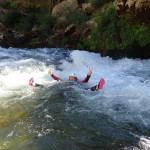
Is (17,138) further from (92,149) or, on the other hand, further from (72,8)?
(72,8)

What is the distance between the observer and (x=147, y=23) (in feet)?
33.7

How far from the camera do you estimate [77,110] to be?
6.59 metres

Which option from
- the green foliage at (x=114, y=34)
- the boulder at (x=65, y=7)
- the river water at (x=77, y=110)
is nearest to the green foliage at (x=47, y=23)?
the boulder at (x=65, y=7)

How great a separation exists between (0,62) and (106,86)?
18.2 ft

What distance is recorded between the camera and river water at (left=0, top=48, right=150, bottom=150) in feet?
17.4

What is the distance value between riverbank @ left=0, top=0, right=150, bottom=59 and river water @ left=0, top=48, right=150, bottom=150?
0.89 metres

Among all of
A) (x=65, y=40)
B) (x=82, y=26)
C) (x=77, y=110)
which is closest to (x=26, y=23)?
(x=65, y=40)

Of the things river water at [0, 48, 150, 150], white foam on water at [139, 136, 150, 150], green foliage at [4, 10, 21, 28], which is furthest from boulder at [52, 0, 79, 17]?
white foam on water at [139, 136, 150, 150]

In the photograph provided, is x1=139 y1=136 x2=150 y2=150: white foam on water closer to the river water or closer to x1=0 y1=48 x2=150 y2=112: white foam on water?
the river water

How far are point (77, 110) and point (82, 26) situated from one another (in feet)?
24.5

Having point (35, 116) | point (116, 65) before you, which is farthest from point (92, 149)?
point (116, 65)

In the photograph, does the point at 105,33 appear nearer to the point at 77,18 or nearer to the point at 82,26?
the point at 82,26

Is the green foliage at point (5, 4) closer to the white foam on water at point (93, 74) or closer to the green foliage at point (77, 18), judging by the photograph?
the white foam on water at point (93, 74)

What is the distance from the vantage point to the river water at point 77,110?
5305mm
